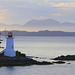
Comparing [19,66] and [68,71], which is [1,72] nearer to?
[19,66]

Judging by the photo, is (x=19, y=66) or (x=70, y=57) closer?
(x=19, y=66)

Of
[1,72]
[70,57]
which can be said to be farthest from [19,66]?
[70,57]

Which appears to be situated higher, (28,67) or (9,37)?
(9,37)

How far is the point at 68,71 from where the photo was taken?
4509 centimetres

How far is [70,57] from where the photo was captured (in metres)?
59.9

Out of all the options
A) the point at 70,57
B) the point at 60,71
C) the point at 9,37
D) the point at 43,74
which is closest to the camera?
the point at 43,74

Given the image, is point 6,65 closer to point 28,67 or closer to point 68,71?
point 28,67

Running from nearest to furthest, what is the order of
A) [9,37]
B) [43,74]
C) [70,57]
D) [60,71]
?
[43,74]
[60,71]
[9,37]
[70,57]

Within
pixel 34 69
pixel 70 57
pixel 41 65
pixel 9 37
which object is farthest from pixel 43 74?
pixel 70 57

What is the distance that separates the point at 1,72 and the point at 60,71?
9.76 meters

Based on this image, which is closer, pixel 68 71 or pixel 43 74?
pixel 43 74

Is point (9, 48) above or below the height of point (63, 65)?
above

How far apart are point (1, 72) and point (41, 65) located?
28.4ft

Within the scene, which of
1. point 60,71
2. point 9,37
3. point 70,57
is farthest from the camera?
point 70,57
